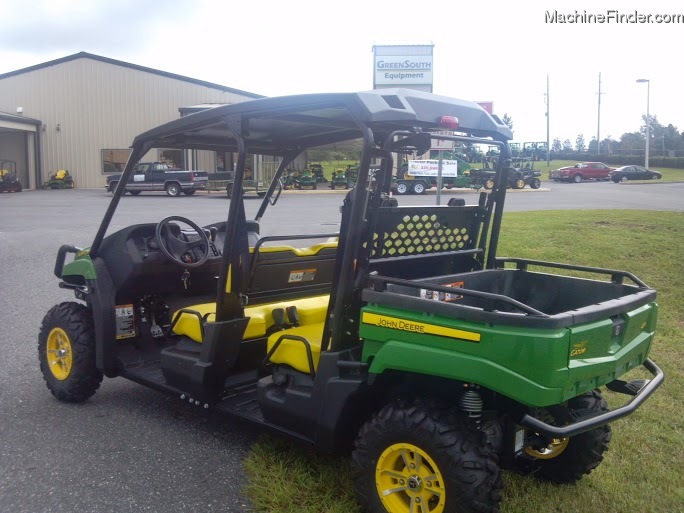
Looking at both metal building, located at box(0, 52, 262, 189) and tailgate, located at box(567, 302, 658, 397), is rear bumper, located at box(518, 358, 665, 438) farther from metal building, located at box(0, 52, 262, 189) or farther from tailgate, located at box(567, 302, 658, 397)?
metal building, located at box(0, 52, 262, 189)

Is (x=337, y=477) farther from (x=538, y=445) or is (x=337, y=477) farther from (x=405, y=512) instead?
(x=538, y=445)

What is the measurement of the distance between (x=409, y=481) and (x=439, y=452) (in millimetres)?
247

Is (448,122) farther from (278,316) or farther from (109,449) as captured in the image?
(109,449)

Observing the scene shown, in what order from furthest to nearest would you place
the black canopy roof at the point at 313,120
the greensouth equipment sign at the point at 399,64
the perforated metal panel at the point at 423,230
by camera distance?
the greensouth equipment sign at the point at 399,64 → the perforated metal panel at the point at 423,230 → the black canopy roof at the point at 313,120

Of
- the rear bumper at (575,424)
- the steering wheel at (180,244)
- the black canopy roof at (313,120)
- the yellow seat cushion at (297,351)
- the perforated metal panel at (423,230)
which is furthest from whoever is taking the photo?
the steering wheel at (180,244)

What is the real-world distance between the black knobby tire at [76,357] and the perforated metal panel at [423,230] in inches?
96.7

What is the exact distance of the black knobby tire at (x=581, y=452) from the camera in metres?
3.45

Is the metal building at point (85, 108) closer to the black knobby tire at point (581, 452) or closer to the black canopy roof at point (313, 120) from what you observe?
the black canopy roof at point (313, 120)

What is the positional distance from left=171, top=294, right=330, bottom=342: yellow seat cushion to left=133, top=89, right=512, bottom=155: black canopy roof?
1.10 metres

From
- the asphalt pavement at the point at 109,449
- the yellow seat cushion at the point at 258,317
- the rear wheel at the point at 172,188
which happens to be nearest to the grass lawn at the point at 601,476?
the asphalt pavement at the point at 109,449

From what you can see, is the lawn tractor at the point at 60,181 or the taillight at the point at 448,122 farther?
the lawn tractor at the point at 60,181

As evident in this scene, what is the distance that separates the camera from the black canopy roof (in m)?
3.12

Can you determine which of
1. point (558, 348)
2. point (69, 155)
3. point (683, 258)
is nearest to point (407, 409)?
point (558, 348)

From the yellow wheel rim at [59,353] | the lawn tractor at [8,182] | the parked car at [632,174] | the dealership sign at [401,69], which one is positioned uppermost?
the dealership sign at [401,69]
